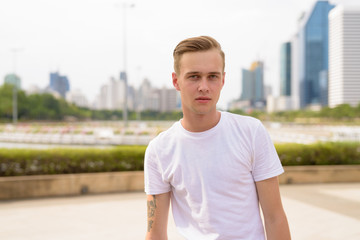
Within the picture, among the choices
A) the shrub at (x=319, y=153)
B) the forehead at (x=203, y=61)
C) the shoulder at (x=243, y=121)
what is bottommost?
the shrub at (x=319, y=153)

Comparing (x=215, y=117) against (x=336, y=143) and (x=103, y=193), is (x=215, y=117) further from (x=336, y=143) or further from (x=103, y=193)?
(x=336, y=143)

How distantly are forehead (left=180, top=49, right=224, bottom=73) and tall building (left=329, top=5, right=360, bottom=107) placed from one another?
154 m

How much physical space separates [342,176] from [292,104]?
626 feet

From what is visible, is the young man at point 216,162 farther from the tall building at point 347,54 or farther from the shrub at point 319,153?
the tall building at point 347,54

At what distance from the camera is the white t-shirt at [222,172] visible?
1492mm

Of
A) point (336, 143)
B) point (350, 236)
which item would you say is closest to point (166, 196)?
point (350, 236)

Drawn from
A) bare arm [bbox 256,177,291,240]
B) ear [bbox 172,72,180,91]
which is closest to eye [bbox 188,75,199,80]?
ear [bbox 172,72,180,91]

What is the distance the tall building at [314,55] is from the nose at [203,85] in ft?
577

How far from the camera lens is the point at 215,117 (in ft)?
5.14

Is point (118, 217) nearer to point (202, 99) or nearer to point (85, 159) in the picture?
point (85, 159)

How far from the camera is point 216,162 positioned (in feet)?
4.91

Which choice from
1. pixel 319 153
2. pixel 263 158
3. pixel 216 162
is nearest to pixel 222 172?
pixel 216 162

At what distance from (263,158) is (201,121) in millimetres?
309

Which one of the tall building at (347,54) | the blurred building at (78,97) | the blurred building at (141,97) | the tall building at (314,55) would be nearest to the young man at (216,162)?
the blurred building at (141,97)
